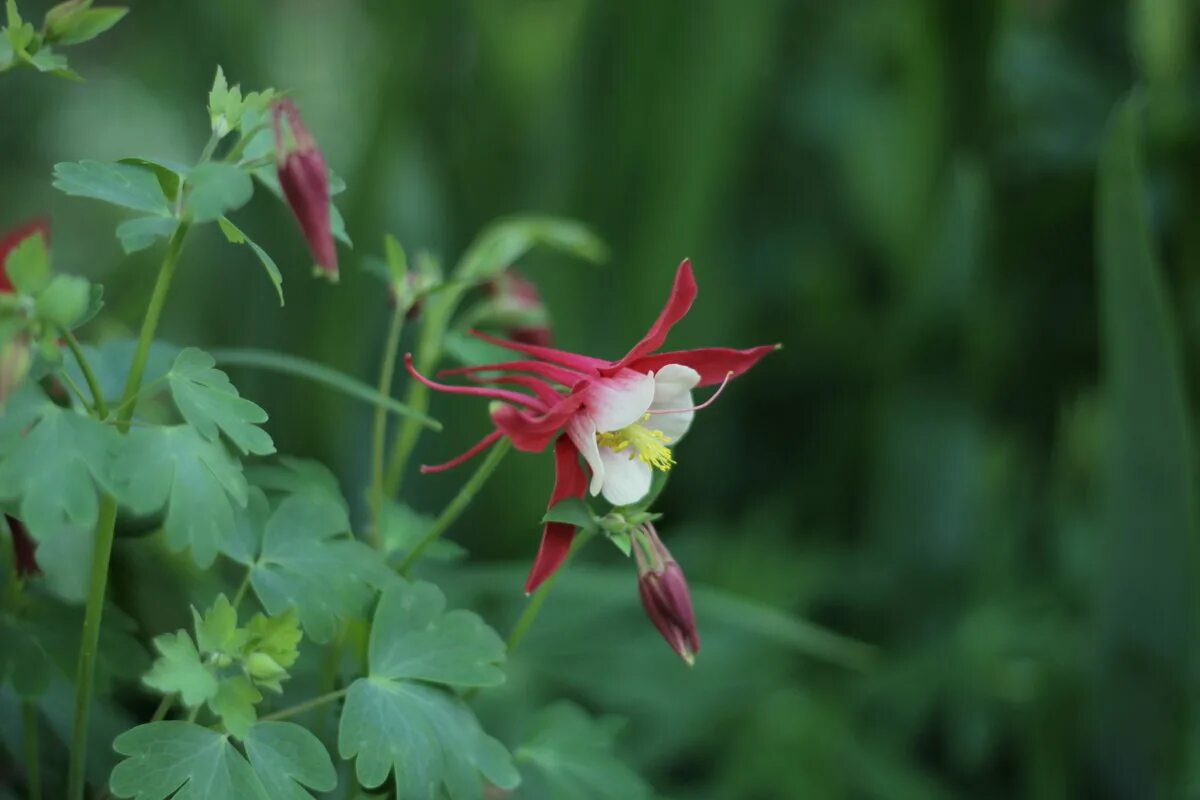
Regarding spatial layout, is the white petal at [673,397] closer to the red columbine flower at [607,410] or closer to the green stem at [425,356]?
the red columbine flower at [607,410]

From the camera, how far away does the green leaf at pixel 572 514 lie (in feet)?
1.13

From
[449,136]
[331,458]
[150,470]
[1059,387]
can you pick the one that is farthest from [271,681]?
[1059,387]

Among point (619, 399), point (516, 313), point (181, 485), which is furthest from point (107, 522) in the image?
point (516, 313)

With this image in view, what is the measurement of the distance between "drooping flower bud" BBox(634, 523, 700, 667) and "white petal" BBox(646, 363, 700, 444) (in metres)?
0.04

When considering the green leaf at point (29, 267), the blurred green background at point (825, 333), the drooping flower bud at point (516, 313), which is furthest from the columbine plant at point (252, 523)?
the blurred green background at point (825, 333)

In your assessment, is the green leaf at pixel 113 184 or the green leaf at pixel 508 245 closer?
the green leaf at pixel 113 184

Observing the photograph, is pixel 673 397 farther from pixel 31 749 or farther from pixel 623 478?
pixel 31 749

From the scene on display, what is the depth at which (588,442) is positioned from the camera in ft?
1.15

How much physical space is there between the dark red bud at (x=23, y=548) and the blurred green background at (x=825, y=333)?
1.03 ft

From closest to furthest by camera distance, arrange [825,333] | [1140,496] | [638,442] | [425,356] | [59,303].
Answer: [59,303] → [638,442] → [425,356] → [1140,496] → [825,333]

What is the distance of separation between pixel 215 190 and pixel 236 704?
0.13 metres

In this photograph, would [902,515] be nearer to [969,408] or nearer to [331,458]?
[969,408]

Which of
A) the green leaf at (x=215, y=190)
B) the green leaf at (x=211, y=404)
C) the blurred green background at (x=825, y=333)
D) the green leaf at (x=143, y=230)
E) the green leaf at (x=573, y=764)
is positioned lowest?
the blurred green background at (x=825, y=333)

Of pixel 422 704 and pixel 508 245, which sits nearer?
pixel 422 704
